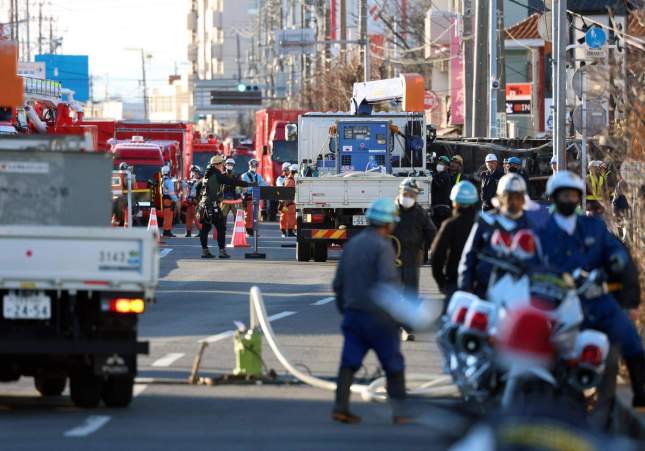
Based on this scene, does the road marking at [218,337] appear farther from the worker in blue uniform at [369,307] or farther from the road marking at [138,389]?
the worker in blue uniform at [369,307]

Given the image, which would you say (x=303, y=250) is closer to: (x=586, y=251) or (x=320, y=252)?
(x=320, y=252)

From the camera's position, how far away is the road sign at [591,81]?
19375 mm

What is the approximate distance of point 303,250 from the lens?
33.5m

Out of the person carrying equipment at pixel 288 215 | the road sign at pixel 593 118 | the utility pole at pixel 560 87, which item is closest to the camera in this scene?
the road sign at pixel 593 118

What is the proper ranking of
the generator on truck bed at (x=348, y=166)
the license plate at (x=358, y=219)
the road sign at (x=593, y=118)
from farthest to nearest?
1. the license plate at (x=358, y=219)
2. the generator on truck bed at (x=348, y=166)
3. the road sign at (x=593, y=118)

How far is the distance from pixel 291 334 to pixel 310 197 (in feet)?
39.3

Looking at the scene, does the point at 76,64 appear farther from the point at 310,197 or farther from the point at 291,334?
the point at 291,334

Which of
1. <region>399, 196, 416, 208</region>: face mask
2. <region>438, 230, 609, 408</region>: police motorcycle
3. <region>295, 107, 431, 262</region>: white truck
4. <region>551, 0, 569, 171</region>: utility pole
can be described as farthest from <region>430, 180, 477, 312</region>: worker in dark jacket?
<region>295, 107, 431, 262</region>: white truck

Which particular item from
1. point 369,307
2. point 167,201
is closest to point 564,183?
point 369,307

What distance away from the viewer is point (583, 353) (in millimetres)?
11531

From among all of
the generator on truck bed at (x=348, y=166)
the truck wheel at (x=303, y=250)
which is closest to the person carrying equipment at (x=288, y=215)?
the generator on truck bed at (x=348, y=166)

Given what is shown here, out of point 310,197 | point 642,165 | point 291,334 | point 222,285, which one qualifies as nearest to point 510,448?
point 642,165

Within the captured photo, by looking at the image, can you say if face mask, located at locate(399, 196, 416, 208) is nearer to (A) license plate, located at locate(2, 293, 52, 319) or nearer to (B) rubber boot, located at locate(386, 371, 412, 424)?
(B) rubber boot, located at locate(386, 371, 412, 424)

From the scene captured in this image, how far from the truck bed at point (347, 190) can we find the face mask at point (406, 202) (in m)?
12.7
